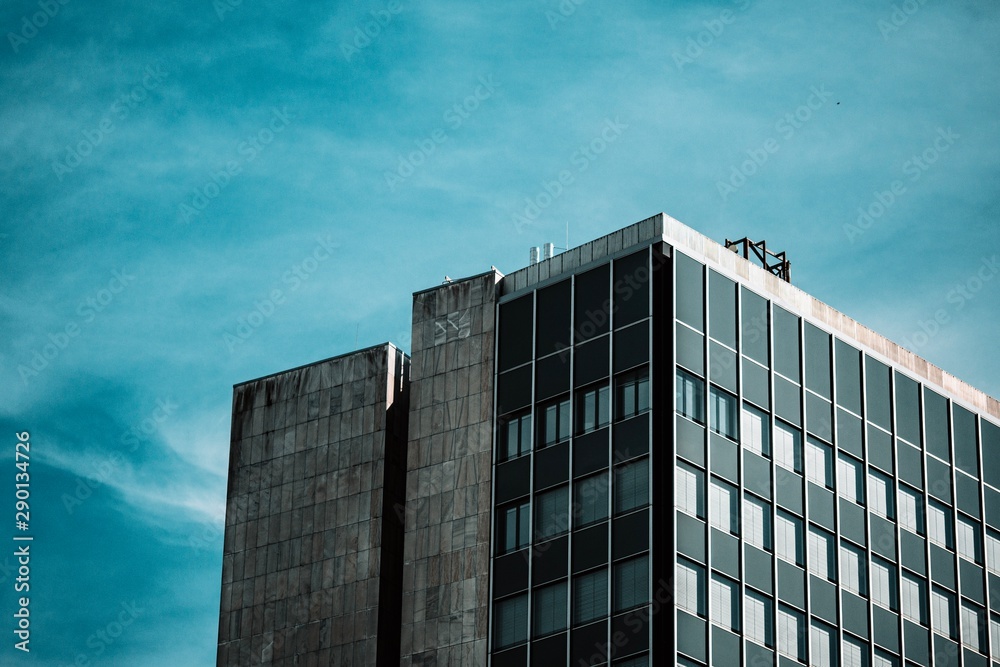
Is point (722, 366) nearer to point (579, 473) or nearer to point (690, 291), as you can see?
point (690, 291)

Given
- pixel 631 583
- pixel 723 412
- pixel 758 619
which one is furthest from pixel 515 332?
pixel 758 619

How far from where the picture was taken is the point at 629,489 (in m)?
74.9

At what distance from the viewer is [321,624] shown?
83375 mm

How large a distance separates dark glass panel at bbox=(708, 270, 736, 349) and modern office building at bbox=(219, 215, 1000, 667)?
120 mm

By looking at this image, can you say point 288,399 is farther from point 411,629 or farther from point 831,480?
point 831,480

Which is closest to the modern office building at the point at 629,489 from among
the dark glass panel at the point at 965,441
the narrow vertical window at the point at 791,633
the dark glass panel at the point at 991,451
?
the narrow vertical window at the point at 791,633

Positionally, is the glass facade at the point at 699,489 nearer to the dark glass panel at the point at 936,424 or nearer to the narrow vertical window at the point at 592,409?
the narrow vertical window at the point at 592,409

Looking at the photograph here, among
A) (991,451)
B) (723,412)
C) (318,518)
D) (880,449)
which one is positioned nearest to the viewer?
(723,412)

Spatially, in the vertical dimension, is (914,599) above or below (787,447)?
below

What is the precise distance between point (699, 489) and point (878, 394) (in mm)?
15400

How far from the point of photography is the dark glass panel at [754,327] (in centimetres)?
7994

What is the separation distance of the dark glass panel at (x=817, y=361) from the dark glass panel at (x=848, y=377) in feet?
2.74

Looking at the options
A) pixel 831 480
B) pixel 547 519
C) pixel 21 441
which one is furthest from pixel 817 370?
pixel 21 441

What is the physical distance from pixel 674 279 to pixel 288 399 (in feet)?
73.4
